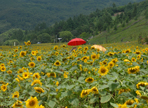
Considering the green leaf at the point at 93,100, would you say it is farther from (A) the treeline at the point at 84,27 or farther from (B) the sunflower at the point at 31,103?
(A) the treeline at the point at 84,27

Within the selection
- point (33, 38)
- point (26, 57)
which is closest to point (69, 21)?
point (33, 38)

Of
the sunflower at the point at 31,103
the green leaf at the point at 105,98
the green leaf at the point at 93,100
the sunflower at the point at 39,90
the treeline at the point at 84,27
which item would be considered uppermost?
the treeline at the point at 84,27

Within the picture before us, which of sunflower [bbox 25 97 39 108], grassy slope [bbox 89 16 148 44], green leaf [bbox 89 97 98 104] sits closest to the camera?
sunflower [bbox 25 97 39 108]

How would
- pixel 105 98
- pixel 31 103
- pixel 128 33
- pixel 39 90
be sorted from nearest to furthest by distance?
pixel 31 103 < pixel 105 98 < pixel 39 90 < pixel 128 33

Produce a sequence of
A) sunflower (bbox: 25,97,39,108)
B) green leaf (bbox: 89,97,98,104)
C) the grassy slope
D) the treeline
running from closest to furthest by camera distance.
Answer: sunflower (bbox: 25,97,39,108) → green leaf (bbox: 89,97,98,104) → the grassy slope → the treeline

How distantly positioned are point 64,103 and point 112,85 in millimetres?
1217

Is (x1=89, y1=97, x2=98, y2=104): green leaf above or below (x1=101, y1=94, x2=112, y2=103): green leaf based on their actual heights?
below

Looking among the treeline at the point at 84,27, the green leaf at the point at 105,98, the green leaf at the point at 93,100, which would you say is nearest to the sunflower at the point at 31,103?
the green leaf at the point at 93,100

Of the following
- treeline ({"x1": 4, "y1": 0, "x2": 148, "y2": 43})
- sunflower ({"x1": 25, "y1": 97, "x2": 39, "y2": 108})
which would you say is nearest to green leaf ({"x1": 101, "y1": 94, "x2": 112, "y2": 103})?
sunflower ({"x1": 25, "y1": 97, "x2": 39, "y2": 108})

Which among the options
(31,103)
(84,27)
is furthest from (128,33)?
(31,103)

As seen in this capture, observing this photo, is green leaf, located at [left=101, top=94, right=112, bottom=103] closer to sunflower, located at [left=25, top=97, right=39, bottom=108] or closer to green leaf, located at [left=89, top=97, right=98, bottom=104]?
green leaf, located at [left=89, top=97, right=98, bottom=104]

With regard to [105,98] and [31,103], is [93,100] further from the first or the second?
[31,103]

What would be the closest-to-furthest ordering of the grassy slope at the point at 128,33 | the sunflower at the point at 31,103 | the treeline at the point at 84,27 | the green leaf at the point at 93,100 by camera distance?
the sunflower at the point at 31,103 → the green leaf at the point at 93,100 → the grassy slope at the point at 128,33 → the treeline at the point at 84,27

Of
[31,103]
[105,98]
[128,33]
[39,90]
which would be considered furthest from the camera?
[128,33]
